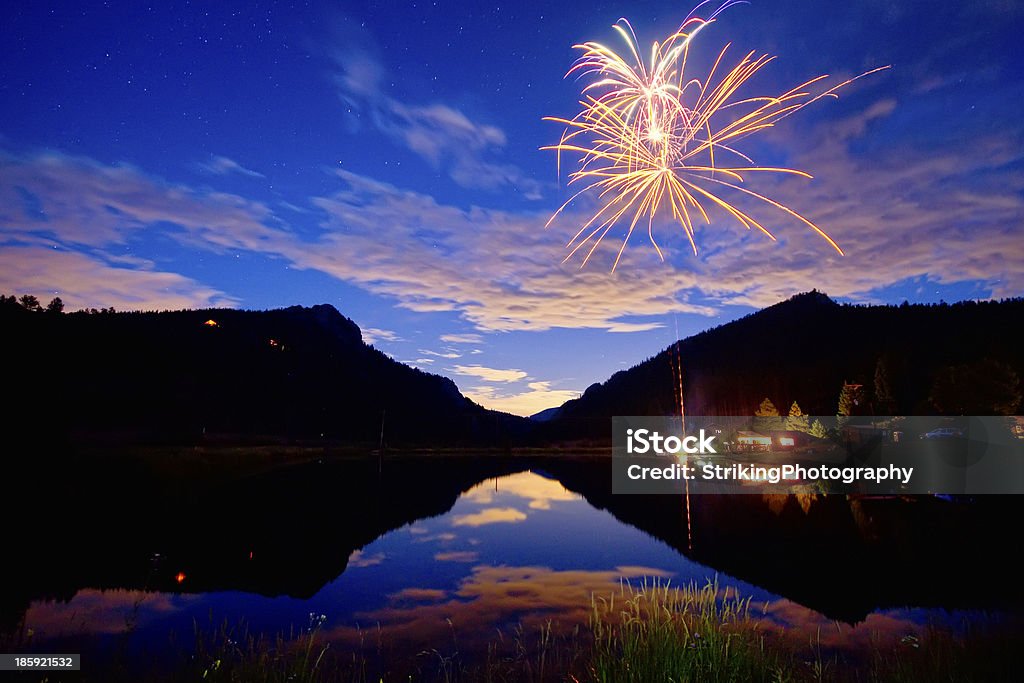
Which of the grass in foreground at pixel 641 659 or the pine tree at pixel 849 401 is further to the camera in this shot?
the pine tree at pixel 849 401

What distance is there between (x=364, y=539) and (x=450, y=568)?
6965mm

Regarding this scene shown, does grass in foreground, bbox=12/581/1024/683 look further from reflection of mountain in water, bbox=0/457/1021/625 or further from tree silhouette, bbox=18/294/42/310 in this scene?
tree silhouette, bbox=18/294/42/310

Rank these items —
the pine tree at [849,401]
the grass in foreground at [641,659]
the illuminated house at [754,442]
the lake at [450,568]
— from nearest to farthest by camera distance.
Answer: the grass in foreground at [641,659] → the lake at [450,568] → the illuminated house at [754,442] → the pine tree at [849,401]

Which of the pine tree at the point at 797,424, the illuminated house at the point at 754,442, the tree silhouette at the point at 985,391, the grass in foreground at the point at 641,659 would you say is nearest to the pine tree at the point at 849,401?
the pine tree at the point at 797,424

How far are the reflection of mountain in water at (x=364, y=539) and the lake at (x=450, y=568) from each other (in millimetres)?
120

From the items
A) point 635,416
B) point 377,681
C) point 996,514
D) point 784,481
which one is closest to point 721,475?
point 784,481

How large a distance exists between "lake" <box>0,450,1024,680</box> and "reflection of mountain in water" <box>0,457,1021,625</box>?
0.39ft

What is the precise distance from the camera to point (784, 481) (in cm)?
4928

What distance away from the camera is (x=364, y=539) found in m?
25.3

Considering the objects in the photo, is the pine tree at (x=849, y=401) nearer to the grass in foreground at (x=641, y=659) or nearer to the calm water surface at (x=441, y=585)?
the calm water surface at (x=441, y=585)

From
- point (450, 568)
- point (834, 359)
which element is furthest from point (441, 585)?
point (834, 359)

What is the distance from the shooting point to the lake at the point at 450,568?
13.0m

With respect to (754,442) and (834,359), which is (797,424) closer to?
(754,442)

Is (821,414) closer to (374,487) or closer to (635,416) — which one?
(635,416)
